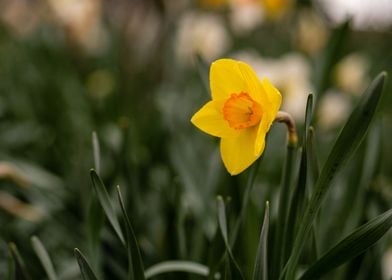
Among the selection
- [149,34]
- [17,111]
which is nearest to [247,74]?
[17,111]

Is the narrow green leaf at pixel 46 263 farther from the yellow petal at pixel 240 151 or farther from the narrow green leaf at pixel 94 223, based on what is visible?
the yellow petal at pixel 240 151

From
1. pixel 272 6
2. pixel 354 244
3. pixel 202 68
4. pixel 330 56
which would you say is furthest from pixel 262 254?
pixel 272 6

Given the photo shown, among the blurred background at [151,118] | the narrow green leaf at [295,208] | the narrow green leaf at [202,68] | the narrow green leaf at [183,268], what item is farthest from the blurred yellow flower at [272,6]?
the narrow green leaf at [295,208]

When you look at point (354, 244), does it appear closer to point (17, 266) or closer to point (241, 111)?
point (241, 111)

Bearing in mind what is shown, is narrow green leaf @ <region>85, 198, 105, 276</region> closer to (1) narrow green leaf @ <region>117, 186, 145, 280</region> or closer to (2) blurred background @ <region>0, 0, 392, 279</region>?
(2) blurred background @ <region>0, 0, 392, 279</region>

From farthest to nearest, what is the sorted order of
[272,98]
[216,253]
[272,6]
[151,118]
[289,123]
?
[272,6] → [151,118] → [216,253] → [289,123] → [272,98]

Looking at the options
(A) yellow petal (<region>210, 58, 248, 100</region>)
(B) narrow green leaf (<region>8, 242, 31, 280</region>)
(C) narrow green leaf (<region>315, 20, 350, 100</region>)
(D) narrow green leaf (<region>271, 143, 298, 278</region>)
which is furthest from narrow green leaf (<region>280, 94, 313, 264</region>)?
(C) narrow green leaf (<region>315, 20, 350, 100</region>)
